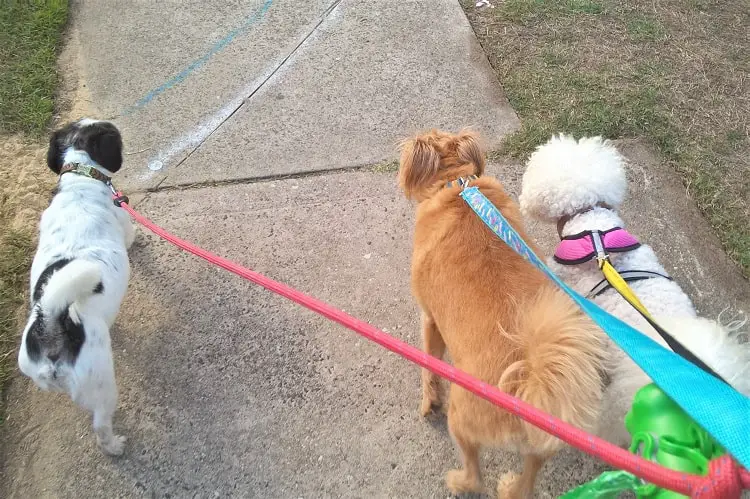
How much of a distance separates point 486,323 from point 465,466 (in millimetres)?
784

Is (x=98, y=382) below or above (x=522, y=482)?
below

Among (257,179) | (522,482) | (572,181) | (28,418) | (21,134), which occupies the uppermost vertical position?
(572,181)

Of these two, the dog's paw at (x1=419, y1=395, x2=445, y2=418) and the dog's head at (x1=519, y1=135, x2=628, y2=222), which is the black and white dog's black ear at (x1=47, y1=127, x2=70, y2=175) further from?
the dog's head at (x1=519, y1=135, x2=628, y2=222)

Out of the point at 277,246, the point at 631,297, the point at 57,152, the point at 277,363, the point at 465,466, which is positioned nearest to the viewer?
the point at 631,297

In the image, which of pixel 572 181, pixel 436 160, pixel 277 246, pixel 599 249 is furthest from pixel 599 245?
pixel 277 246

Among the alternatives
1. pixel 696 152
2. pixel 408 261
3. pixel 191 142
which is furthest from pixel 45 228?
pixel 696 152

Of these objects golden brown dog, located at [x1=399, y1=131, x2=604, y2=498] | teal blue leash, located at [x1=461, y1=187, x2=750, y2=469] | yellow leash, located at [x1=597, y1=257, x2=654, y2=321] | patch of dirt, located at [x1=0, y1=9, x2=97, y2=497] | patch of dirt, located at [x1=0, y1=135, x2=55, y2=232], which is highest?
teal blue leash, located at [x1=461, y1=187, x2=750, y2=469]

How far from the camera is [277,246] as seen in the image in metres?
3.28

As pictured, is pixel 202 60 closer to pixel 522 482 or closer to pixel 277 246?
pixel 277 246

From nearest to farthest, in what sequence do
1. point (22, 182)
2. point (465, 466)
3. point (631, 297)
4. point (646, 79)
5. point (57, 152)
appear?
point (631, 297)
point (465, 466)
point (57, 152)
point (22, 182)
point (646, 79)

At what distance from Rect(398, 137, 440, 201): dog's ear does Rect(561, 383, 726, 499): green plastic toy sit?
66.7 inches

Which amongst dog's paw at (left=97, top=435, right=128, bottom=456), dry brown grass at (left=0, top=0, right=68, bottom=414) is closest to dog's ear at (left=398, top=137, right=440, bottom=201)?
dog's paw at (left=97, top=435, right=128, bottom=456)

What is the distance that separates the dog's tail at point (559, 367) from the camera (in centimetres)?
144

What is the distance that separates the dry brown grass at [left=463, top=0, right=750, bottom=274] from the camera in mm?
3609
